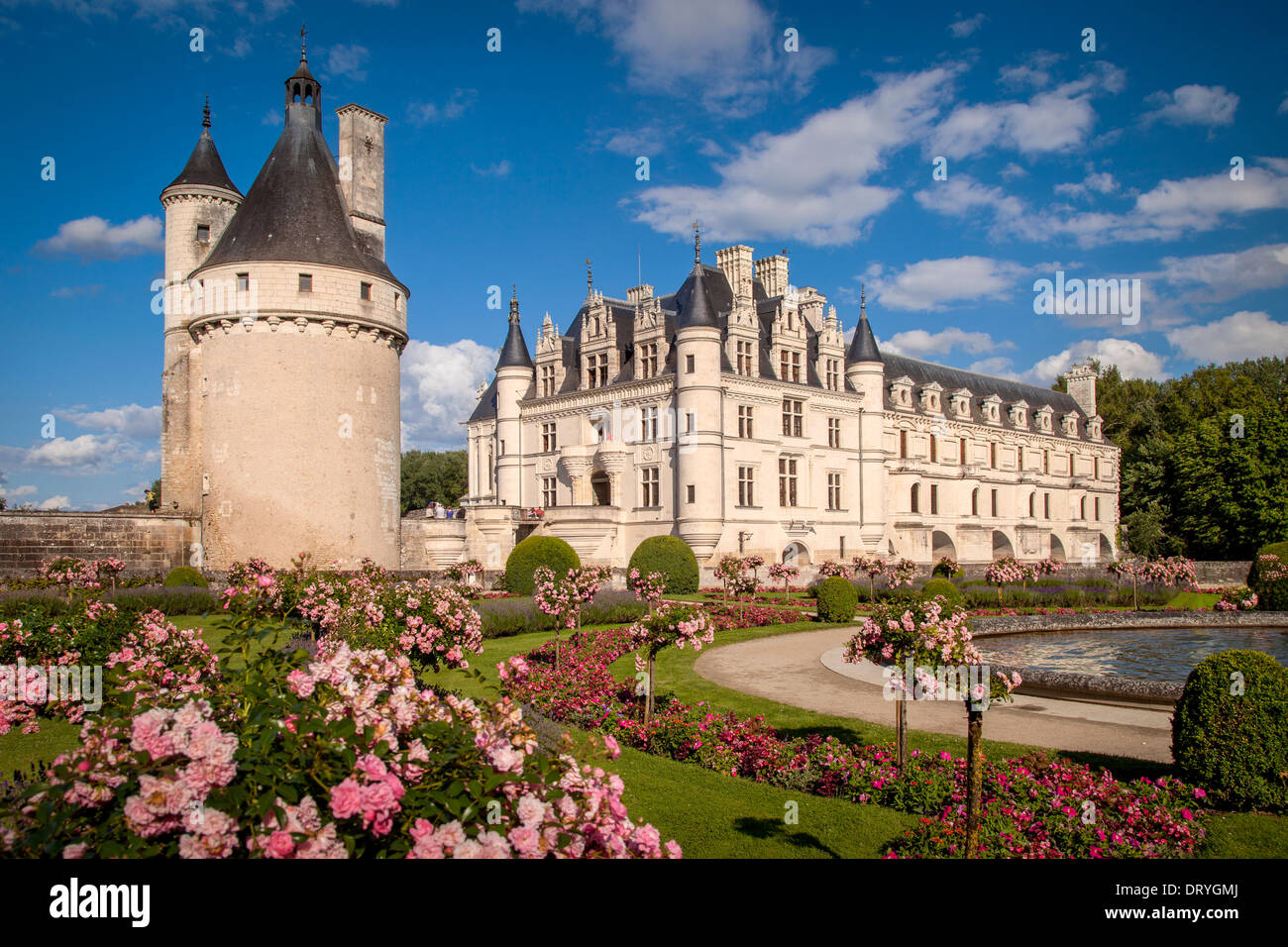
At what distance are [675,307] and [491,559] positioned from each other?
1544 centimetres

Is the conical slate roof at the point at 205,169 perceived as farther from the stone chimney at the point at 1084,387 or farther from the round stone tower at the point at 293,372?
the stone chimney at the point at 1084,387

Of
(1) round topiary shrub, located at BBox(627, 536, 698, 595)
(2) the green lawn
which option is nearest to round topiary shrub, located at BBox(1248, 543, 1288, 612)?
(1) round topiary shrub, located at BBox(627, 536, 698, 595)

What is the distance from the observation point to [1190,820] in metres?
7.23

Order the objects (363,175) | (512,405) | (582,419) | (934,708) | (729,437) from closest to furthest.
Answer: (934,708)
(363,175)
(729,437)
(582,419)
(512,405)

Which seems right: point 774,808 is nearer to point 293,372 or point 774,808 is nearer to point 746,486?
point 293,372

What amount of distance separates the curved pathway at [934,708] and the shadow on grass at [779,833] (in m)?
4.24

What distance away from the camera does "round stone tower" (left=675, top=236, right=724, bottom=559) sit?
124 feet

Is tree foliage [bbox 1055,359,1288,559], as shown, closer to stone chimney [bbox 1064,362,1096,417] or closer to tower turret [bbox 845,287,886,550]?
stone chimney [bbox 1064,362,1096,417]

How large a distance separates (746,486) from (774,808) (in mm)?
32126

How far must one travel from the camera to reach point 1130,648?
19.9 metres

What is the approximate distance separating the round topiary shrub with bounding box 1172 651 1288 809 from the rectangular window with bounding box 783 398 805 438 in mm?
33654

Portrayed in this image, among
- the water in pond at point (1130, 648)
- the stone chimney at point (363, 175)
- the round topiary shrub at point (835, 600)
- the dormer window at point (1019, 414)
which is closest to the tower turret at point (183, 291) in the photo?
the stone chimney at point (363, 175)

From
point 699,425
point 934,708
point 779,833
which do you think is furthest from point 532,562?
point 779,833
